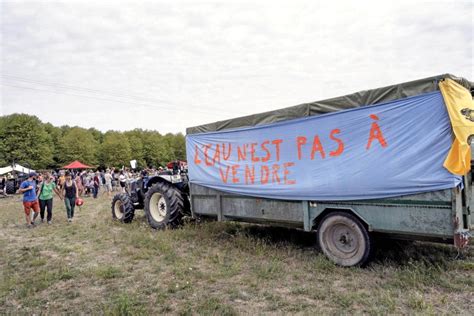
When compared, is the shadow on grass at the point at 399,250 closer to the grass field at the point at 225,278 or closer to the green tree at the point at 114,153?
the grass field at the point at 225,278

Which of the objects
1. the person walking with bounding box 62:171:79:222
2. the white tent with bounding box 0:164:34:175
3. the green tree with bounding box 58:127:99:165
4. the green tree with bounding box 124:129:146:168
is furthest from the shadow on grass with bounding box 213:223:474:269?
the green tree with bounding box 124:129:146:168

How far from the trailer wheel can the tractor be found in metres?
3.99

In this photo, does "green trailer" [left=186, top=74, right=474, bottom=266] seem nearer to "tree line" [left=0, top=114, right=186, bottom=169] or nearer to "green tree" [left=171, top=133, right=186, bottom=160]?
"tree line" [left=0, top=114, right=186, bottom=169]

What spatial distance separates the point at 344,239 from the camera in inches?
211

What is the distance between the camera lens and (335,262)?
5324 mm

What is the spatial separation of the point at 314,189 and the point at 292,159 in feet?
2.22

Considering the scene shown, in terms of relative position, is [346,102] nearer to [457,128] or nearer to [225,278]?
[457,128]

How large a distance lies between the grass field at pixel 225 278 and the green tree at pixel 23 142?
43829 mm

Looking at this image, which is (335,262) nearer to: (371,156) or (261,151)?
(371,156)

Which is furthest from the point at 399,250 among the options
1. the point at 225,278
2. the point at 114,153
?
the point at 114,153

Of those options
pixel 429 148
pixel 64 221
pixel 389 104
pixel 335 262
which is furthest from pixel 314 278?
pixel 64 221

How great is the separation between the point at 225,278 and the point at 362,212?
2.22 meters

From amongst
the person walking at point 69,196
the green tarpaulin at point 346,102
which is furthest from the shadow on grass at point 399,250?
the person walking at point 69,196

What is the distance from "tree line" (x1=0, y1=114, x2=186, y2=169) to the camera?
Result: 44812 mm
